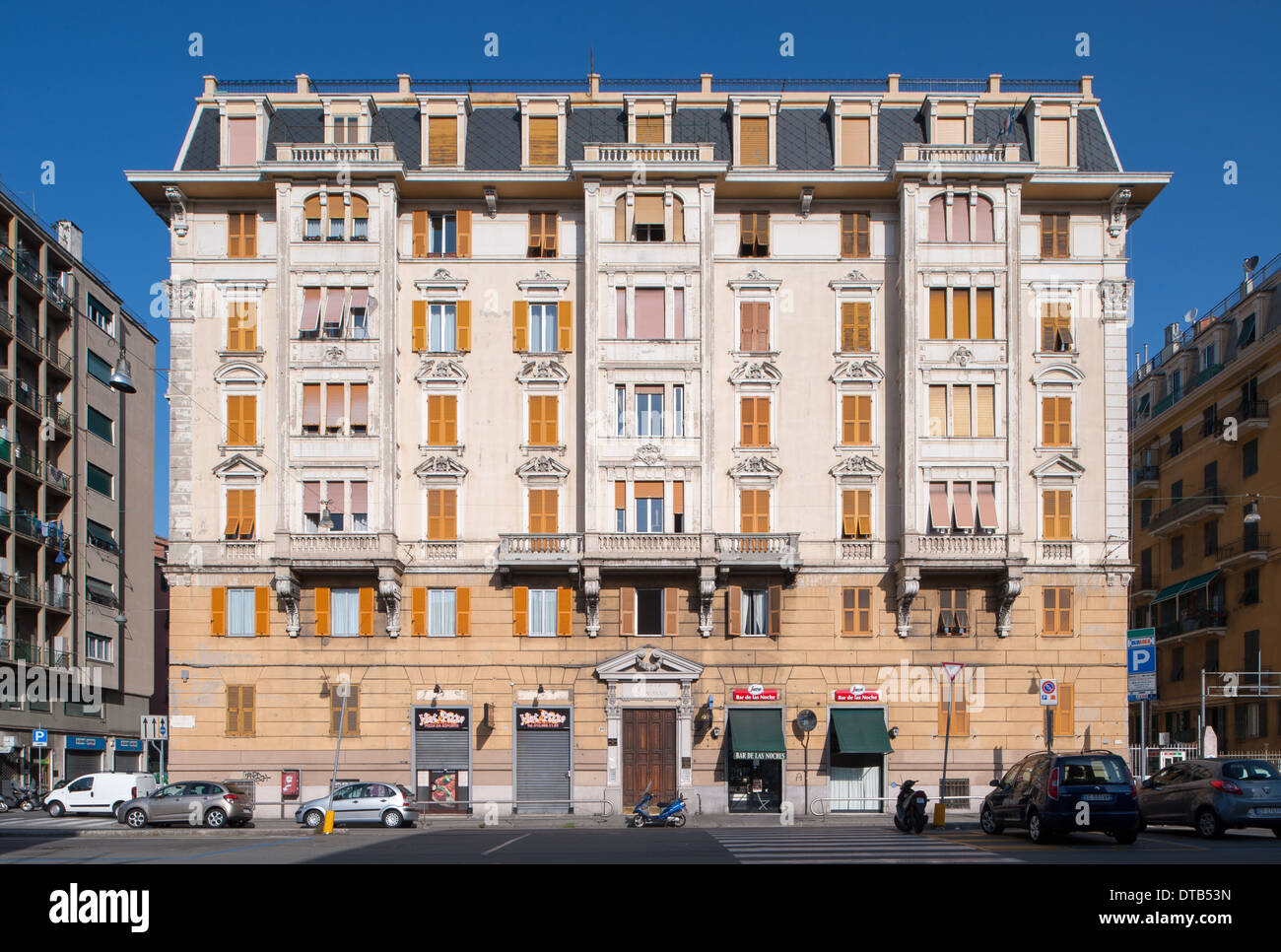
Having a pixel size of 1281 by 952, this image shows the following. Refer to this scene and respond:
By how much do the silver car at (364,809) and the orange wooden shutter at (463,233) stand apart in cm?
2020

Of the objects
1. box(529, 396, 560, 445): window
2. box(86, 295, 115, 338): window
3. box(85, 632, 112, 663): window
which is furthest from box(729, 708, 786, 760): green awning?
box(86, 295, 115, 338): window

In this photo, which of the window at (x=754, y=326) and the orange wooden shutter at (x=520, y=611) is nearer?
the orange wooden shutter at (x=520, y=611)

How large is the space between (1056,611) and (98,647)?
5230 cm

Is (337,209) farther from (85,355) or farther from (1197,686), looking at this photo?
(1197,686)

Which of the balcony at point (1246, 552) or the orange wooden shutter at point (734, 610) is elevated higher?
the balcony at point (1246, 552)

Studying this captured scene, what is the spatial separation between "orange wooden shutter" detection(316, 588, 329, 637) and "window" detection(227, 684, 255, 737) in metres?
3.20

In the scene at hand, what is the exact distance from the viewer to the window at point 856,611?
47.2 m

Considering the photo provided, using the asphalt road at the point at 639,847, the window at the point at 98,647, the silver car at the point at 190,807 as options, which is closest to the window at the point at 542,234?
the asphalt road at the point at 639,847

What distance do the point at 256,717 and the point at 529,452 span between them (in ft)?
44.5

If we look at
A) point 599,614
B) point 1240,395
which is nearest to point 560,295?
point 599,614

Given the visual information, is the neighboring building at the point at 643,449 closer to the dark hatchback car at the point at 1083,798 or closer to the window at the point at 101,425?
the dark hatchback car at the point at 1083,798

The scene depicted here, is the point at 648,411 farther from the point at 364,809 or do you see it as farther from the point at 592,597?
the point at 364,809

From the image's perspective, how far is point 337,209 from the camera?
48.5 m

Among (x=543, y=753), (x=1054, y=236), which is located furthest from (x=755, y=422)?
(x=543, y=753)
